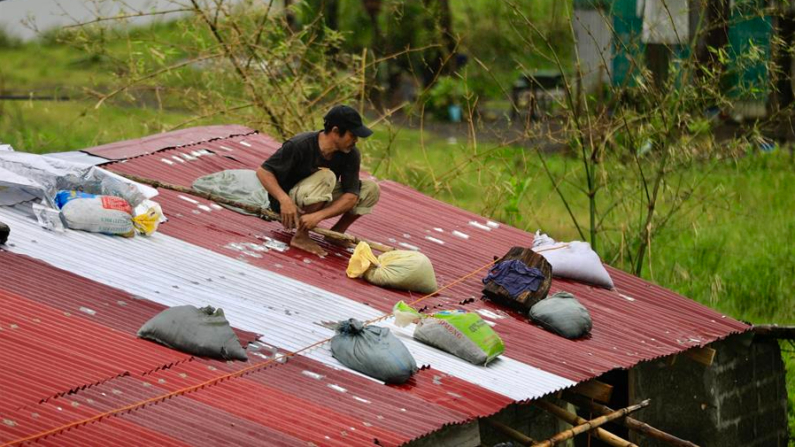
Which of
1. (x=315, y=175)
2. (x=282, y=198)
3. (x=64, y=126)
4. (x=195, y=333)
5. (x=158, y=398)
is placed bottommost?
(x=64, y=126)

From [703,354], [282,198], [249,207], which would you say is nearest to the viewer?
[282,198]

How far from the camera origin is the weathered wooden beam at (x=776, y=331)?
31.6 feet

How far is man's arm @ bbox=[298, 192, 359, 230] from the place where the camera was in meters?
8.01

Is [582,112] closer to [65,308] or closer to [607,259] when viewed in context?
[607,259]

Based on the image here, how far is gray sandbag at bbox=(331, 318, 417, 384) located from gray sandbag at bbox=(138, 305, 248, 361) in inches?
20.9

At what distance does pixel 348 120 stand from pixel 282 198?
0.67 meters

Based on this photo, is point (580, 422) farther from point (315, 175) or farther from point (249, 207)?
point (249, 207)

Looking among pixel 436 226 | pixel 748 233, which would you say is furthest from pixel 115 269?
pixel 748 233

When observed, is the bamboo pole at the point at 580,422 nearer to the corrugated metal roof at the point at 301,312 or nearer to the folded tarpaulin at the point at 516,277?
the corrugated metal roof at the point at 301,312

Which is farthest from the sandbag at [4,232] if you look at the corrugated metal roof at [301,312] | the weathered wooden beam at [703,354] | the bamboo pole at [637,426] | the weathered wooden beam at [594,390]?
the weathered wooden beam at [703,354]

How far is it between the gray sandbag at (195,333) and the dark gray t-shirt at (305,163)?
192 centimetres

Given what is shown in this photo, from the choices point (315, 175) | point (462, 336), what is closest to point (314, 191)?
point (315, 175)

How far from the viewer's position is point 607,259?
532 inches

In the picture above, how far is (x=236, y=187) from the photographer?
9047 millimetres
